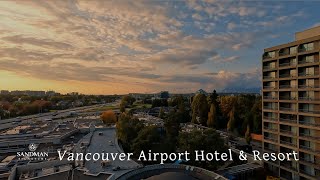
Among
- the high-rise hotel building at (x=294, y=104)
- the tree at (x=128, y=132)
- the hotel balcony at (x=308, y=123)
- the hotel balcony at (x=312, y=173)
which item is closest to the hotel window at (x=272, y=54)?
the high-rise hotel building at (x=294, y=104)

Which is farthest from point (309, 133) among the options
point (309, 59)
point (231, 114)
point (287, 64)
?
point (231, 114)

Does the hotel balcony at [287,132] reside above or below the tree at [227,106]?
below

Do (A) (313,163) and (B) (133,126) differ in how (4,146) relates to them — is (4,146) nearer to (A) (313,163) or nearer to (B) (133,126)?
(B) (133,126)

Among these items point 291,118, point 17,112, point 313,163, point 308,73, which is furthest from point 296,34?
point 17,112

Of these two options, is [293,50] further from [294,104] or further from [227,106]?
[227,106]
